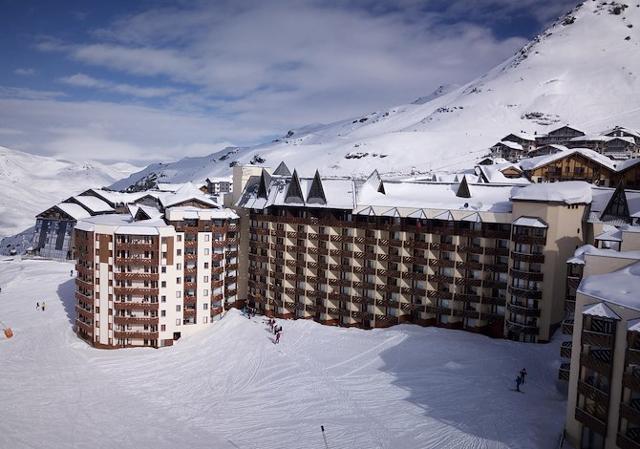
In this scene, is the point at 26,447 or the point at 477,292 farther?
the point at 477,292

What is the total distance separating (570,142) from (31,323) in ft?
485

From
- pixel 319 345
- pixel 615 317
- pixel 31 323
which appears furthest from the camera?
pixel 31 323

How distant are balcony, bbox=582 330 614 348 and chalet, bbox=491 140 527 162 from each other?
5210 inches

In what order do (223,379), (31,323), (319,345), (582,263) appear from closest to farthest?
(582,263), (223,379), (319,345), (31,323)

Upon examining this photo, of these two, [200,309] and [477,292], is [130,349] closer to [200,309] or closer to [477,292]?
[200,309]

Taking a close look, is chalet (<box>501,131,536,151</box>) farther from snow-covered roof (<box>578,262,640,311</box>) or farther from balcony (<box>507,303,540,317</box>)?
snow-covered roof (<box>578,262,640,311</box>)

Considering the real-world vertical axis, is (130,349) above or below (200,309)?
below

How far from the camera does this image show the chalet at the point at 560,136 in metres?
156

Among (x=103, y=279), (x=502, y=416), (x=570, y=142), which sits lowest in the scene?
(x=502, y=416)

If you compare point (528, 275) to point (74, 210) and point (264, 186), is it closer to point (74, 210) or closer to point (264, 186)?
point (264, 186)

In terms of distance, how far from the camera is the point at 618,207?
55875 millimetres

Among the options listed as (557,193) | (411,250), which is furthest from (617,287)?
(411,250)

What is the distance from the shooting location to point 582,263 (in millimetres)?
42000

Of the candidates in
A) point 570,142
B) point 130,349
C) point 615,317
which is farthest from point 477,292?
point 570,142
